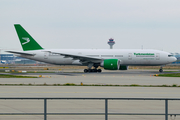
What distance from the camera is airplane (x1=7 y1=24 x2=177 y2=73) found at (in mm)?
46875

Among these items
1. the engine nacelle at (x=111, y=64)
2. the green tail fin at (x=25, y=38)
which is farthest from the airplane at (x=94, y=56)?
the engine nacelle at (x=111, y=64)

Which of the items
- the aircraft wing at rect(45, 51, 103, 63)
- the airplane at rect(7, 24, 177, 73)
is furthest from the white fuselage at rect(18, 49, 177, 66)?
the aircraft wing at rect(45, 51, 103, 63)

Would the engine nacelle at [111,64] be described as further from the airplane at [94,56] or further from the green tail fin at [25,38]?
the green tail fin at [25,38]

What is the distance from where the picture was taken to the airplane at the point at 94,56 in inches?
1845

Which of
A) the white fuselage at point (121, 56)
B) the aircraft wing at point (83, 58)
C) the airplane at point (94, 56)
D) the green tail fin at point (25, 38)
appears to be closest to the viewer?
the aircraft wing at point (83, 58)

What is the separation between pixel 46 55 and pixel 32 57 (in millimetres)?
2564

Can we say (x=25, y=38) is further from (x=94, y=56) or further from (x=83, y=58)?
(x=94, y=56)

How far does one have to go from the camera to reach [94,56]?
48.2 m

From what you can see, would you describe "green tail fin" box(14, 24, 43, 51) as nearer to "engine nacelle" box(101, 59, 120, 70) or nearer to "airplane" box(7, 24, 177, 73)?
"airplane" box(7, 24, 177, 73)

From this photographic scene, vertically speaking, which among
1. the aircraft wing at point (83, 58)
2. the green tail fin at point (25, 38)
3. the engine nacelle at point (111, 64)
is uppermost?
the green tail fin at point (25, 38)
